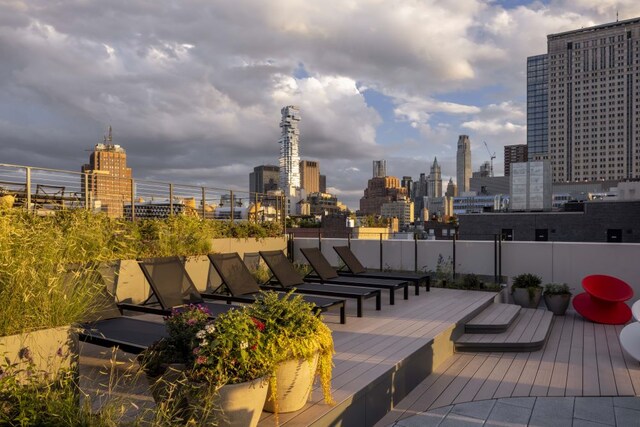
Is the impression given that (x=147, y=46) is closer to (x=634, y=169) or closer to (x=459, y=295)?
(x=459, y=295)

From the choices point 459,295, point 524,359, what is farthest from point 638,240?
point 524,359

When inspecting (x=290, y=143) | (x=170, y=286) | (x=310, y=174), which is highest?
(x=290, y=143)

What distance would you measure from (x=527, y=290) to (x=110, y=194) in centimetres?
793

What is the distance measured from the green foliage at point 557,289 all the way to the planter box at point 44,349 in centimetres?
739

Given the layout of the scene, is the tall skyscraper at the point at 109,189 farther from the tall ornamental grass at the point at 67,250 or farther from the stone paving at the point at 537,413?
the stone paving at the point at 537,413

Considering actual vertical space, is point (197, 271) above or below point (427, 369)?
above

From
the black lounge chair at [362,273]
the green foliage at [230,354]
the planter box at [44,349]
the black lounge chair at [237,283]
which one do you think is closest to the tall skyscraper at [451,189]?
the black lounge chair at [362,273]

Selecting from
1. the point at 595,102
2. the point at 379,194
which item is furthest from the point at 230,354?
the point at 379,194

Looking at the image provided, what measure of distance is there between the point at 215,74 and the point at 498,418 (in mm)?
13672

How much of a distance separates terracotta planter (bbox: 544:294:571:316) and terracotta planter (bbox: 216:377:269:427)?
6.64 m

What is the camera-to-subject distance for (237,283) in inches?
241

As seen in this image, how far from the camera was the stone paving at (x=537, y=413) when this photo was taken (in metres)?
3.58

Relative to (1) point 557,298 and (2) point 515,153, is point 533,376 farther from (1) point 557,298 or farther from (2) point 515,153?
(2) point 515,153

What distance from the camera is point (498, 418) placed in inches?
144
